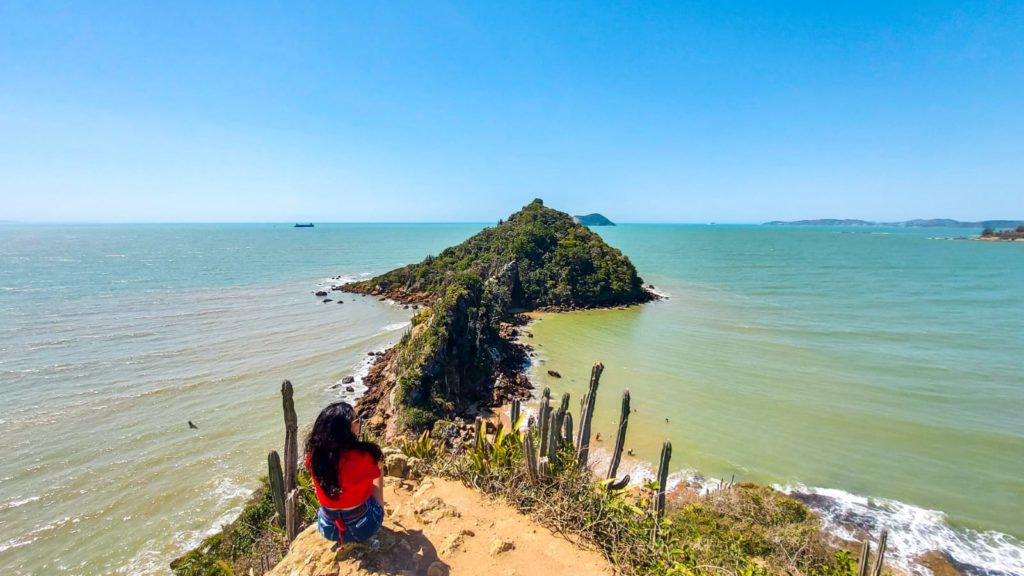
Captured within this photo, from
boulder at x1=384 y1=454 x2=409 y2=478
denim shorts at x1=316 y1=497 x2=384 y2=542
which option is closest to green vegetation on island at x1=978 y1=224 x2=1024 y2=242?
boulder at x1=384 y1=454 x2=409 y2=478

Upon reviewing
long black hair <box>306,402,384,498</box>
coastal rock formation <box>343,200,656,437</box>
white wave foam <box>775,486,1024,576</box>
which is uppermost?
long black hair <box>306,402,384,498</box>

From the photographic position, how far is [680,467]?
14.0m

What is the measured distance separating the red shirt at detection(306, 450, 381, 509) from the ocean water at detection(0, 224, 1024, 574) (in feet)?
32.8

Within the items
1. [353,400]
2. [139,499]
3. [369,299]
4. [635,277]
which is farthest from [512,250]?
[139,499]

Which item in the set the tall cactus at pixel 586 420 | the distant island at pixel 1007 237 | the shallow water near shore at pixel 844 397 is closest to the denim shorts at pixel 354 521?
the tall cactus at pixel 586 420

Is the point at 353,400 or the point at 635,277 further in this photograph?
the point at 635,277

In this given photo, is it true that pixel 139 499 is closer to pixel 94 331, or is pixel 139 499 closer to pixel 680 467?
pixel 680 467

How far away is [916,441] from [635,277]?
26.9 meters

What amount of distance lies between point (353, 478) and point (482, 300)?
21.7 m

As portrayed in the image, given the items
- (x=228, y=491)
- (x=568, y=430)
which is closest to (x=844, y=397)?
(x=568, y=430)

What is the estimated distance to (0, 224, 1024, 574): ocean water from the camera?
11.6m

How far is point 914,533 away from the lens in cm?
1117

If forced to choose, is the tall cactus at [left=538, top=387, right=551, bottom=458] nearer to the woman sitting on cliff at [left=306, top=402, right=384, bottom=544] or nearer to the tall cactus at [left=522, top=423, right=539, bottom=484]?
the tall cactus at [left=522, top=423, right=539, bottom=484]

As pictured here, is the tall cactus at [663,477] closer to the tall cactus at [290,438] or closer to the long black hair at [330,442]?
the long black hair at [330,442]
